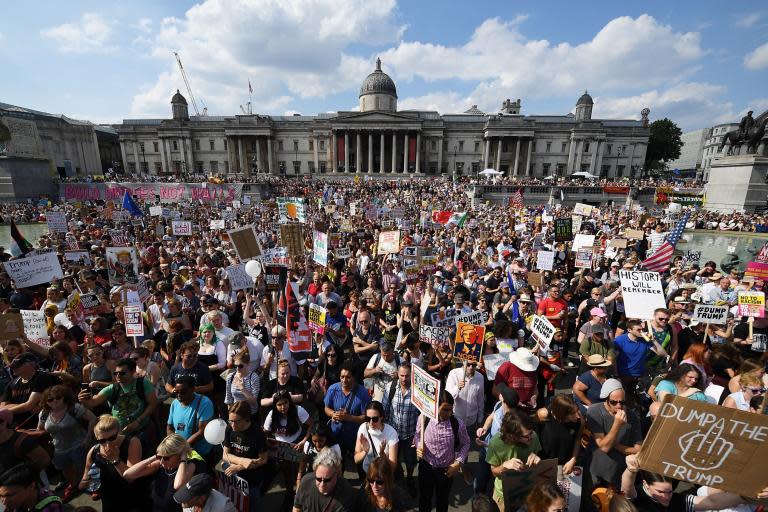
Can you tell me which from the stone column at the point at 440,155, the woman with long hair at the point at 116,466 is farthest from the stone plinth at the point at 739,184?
the stone column at the point at 440,155

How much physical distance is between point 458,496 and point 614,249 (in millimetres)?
12335

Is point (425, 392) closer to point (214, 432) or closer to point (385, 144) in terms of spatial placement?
point (214, 432)

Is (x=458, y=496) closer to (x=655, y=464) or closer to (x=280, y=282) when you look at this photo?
(x=655, y=464)

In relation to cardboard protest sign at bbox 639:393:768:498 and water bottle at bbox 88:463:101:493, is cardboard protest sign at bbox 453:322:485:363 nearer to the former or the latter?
cardboard protest sign at bbox 639:393:768:498

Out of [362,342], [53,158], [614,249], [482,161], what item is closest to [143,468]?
[362,342]

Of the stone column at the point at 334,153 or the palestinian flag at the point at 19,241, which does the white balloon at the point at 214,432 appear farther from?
the stone column at the point at 334,153

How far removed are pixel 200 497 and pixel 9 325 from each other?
455 centimetres

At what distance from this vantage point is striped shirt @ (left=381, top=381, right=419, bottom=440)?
405 cm

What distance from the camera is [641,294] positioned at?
20.0 feet

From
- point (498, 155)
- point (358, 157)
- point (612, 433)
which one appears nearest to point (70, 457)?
point (612, 433)

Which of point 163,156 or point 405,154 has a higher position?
point 405,154

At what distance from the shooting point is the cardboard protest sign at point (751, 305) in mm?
6141

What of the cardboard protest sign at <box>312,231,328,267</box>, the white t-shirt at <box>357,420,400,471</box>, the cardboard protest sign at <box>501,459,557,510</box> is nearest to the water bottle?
the white t-shirt at <box>357,420,400,471</box>

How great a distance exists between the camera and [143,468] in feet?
10.8
